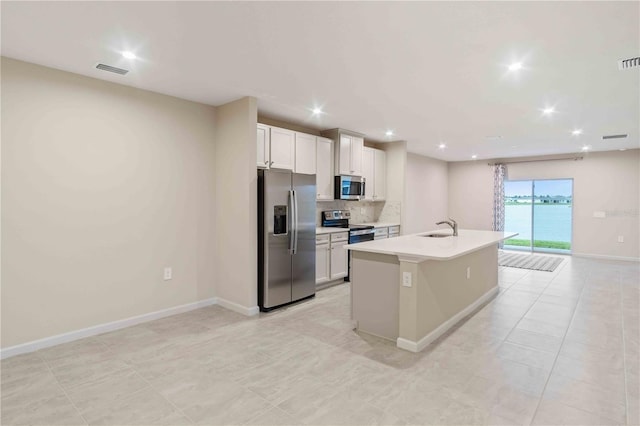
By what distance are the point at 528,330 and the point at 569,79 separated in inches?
100

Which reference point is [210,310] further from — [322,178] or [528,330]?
[528,330]

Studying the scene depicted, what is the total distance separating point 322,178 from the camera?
5.40 meters

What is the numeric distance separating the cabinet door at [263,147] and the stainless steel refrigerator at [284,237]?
367mm

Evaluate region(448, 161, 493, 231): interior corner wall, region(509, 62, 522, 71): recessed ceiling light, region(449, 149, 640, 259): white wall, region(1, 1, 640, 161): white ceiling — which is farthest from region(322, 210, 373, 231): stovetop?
region(449, 149, 640, 259): white wall

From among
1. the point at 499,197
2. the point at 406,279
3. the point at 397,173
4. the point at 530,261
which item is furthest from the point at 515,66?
the point at 499,197

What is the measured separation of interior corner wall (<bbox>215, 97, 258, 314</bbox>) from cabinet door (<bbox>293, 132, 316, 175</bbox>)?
1054 millimetres

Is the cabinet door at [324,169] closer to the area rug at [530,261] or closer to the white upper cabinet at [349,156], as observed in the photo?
the white upper cabinet at [349,156]

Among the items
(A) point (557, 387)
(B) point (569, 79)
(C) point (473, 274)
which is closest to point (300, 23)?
(B) point (569, 79)

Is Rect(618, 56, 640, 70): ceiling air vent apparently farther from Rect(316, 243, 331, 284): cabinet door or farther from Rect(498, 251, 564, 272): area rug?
Rect(498, 251, 564, 272): area rug

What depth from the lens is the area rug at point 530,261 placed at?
6.71 metres

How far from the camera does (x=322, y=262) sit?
500cm

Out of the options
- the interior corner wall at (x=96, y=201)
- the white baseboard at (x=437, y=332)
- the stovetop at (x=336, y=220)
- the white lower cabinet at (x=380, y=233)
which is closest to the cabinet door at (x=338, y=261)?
the stovetop at (x=336, y=220)

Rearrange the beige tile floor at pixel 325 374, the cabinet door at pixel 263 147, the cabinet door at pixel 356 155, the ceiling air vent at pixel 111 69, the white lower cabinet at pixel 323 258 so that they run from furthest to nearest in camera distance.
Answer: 1. the cabinet door at pixel 356 155
2. the white lower cabinet at pixel 323 258
3. the cabinet door at pixel 263 147
4. the ceiling air vent at pixel 111 69
5. the beige tile floor at pixel 325 374

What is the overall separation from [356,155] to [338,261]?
1.94m
